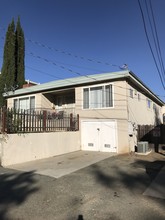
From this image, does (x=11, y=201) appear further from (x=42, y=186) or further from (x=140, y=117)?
(x=140, y=117)

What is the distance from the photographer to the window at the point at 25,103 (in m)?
17.6

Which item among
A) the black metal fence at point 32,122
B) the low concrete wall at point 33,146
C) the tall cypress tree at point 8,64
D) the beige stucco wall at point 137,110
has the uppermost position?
the tall cypress tree at point 8,64

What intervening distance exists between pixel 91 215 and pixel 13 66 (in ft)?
70.5

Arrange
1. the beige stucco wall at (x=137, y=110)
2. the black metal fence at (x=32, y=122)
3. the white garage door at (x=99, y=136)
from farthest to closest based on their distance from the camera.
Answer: the beige stucco wall at (x=137, y=110) → the white garage door at (x=99, y=136) → the black metal fence at (x=32, y=122)

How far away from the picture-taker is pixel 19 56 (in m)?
24.0

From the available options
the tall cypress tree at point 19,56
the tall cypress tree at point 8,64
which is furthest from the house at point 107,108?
the tall cypress tree at point 19,56

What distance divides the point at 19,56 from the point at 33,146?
54.1 feet

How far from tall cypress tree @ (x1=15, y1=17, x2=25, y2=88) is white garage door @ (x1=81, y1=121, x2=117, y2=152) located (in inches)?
486

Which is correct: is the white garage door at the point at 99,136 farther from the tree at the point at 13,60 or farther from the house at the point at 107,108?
the tree at the point at 13,60

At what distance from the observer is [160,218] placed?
13.2ft

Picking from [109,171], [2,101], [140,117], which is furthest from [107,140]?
[2,101]

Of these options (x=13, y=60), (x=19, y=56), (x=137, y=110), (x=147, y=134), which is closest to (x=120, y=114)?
(x=137, y=110)

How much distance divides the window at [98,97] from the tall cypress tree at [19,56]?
455 inches

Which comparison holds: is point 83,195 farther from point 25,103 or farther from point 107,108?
point 25,103
